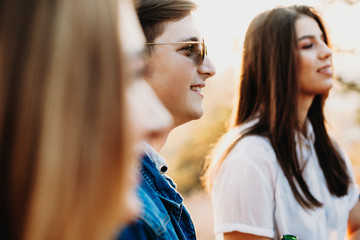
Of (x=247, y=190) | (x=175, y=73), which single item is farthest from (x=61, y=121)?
(x=247, y=190)

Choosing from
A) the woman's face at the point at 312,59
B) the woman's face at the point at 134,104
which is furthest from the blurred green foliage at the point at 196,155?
the woman's face at the point at 134,104

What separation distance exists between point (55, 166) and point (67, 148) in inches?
1.6

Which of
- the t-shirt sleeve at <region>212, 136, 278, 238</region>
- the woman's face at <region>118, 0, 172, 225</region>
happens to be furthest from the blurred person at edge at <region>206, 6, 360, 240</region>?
the woman's face at <region>118, 0, 172, 225</region>

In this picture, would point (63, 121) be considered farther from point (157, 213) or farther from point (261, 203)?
point (261, 203)

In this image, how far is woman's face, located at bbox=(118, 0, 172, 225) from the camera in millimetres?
812

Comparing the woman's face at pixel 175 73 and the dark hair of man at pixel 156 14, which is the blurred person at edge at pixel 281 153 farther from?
the dark hair of man at pixel 156 14

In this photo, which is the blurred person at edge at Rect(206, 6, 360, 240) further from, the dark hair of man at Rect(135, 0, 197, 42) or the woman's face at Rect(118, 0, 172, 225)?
the woman's face at Rect(118, 0, 172, 225)

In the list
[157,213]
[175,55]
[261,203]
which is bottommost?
[261,203]

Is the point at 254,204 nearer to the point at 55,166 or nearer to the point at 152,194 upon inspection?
the point at 152,194

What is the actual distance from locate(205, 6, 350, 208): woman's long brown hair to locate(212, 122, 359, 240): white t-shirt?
0.06 m

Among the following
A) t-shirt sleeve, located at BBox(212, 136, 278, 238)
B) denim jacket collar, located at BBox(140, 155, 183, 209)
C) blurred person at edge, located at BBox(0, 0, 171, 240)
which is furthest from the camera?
t-shirt sleeve, located at BBox(212, 136, 278, 238)

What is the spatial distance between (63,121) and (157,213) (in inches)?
25.8

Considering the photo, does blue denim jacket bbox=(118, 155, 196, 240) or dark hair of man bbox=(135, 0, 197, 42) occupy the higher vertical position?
dark hair of man bbox=(135, 0, 197, 42)

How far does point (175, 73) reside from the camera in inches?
75.7
